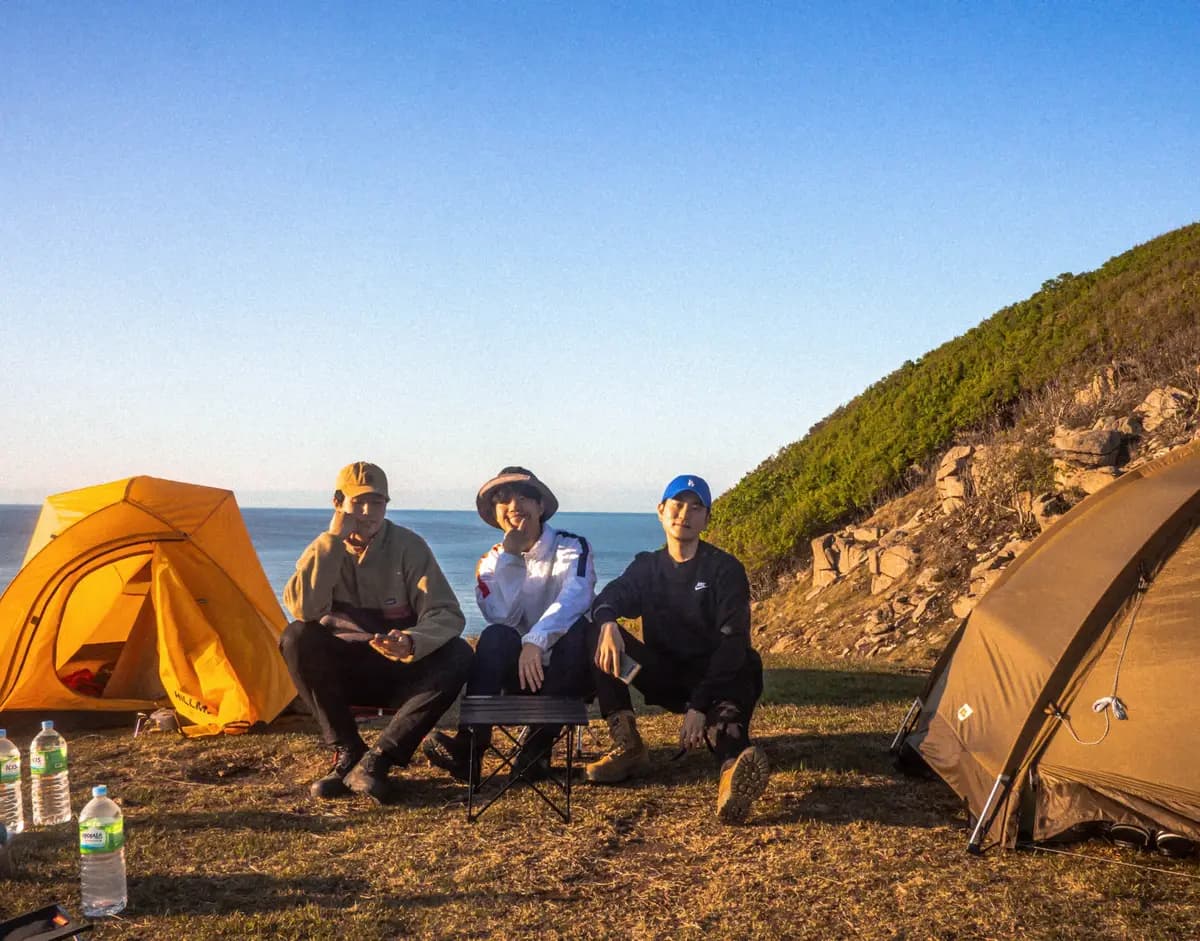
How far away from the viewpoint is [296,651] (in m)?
5.61

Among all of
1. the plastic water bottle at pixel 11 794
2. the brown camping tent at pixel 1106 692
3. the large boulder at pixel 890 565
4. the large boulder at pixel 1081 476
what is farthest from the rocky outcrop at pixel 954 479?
the plastic water bottle at pixel 11 794

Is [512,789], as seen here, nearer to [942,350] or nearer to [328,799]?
[328,799]

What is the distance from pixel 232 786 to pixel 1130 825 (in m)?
4.58

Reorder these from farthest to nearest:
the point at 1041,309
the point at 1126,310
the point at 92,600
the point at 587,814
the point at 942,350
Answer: the point at 942,350 < the point at 1041,309 < the point at 1126,310 < the point at 92,600 < the point at 587,814

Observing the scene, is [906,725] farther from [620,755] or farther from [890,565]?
[890,565]

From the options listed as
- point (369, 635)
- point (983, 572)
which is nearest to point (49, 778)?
point (369, 635)

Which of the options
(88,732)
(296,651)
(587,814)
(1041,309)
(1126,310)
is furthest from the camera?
(1041,309)

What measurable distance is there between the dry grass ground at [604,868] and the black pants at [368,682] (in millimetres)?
392

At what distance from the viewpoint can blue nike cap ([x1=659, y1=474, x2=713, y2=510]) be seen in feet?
18.7

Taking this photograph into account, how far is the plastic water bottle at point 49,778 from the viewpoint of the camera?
17.3ft

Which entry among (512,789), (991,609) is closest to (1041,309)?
(991,609)

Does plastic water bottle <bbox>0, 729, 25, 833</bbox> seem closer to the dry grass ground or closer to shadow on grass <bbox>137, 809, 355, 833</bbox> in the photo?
the dry grass ground

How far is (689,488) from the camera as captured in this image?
224 inches

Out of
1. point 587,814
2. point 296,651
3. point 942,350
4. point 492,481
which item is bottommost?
point 587,814
